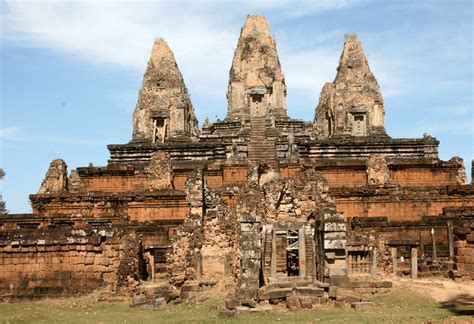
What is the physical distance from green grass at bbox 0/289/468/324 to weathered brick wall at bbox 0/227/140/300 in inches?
50.1

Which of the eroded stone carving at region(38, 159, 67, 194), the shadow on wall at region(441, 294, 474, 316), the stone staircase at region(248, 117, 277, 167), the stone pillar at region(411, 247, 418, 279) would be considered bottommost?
the shadow on wall at region(441, 294, 474, 316)

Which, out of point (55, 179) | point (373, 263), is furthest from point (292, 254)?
point (55, 179)

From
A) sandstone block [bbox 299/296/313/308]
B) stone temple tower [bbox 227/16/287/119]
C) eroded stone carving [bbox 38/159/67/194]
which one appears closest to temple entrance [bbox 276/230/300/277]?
sandstone block [bbox 299/296/313/308]

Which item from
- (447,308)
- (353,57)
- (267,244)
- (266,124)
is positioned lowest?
(447,308)

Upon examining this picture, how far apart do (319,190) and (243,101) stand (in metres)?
26.4

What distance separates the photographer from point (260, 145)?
38.1 meters

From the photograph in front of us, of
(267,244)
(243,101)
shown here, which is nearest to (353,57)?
(243,101)

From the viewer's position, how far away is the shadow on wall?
45.5 ft

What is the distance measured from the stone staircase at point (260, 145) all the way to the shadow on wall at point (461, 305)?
62.8 ft

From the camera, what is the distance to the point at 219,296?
17.3m

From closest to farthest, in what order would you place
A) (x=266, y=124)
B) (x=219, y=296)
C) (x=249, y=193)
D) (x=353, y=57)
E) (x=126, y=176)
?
(x=219, y=296) < (x=249, y=193) < (x=126, y=176) < (x=266, y=124) < (x=353, y=57)

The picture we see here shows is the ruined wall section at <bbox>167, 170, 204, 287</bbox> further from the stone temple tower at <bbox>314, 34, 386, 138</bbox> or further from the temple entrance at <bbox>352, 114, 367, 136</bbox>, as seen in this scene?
the temple entrance at <bbox>352, 114, 367, 136</bbox>

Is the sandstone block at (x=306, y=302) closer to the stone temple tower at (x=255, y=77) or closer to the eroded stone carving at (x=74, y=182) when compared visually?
the eroded stone carving at (x=74, y=182)

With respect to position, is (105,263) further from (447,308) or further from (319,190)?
(447,308)
